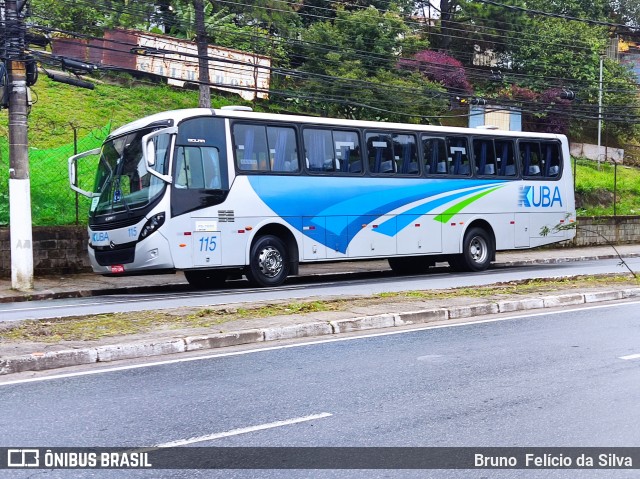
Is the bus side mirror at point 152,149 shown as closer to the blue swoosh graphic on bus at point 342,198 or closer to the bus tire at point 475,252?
A: the blue swoosh graphic on bus at point 342,198

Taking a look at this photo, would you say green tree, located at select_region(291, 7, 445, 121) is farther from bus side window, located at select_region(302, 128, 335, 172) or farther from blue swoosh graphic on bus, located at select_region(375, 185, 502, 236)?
bus side window, located at select_region(302, 128, 335, 172)

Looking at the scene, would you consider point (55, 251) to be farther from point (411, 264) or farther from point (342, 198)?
point (411, 264)

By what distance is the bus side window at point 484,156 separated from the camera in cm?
2212

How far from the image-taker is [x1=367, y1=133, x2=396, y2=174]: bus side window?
1989 cm

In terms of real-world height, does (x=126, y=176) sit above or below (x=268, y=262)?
above

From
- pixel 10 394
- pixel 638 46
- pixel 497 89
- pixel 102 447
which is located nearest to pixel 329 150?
pixel 10 394

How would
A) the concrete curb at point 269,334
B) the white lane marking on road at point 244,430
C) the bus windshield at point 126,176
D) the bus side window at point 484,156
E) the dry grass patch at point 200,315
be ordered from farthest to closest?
the bus side window at point 484,156 → the bus windshield at point 126,176 → the dry grass patch at point 200,315 → the concrete curb at point 269,334 → the white lane marking on road at point 244,430

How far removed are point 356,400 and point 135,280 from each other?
13772mm

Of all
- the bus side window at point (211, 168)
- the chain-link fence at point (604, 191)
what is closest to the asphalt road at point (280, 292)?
the bus side window at point (211, 168)

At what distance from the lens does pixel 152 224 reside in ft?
53.3

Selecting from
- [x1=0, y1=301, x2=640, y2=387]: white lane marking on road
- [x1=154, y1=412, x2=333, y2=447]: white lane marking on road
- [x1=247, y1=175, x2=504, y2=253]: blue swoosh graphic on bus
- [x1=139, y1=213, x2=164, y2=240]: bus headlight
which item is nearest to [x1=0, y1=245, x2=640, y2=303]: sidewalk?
[x1=139, y1=213, x2=164, y2=240]: bus headlight

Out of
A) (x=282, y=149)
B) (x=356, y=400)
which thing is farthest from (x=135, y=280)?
(x=356, y=400)

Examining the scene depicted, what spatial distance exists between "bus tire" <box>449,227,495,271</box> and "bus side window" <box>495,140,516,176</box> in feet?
6.05

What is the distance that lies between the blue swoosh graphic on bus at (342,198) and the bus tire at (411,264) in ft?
5.78
